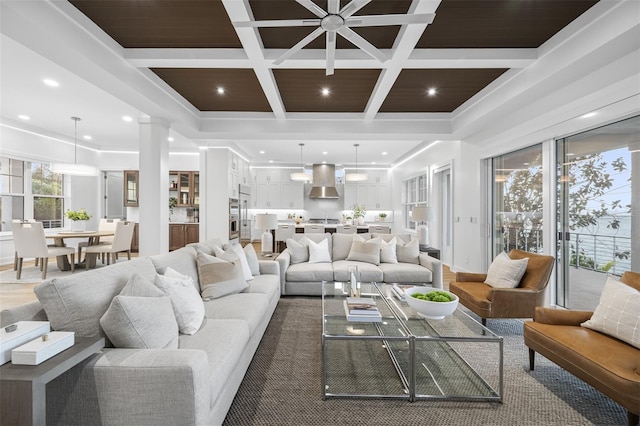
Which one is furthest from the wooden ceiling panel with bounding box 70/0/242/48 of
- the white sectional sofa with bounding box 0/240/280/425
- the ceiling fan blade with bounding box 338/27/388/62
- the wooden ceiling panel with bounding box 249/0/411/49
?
the white sectional sofa with bounding box 0/240/280/425

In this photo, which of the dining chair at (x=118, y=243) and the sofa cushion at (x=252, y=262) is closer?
the sofa cushion at (x=252, y=262)

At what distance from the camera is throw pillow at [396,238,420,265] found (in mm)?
4582

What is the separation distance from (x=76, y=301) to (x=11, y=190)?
7339mm

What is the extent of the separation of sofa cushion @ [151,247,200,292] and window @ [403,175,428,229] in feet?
19.8

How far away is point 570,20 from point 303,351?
3646 millimetres

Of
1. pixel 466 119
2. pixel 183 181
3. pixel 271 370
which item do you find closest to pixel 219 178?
pixel 183 181

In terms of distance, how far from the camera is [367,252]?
178 inches

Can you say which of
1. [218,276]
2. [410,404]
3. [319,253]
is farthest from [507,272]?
[218,276]

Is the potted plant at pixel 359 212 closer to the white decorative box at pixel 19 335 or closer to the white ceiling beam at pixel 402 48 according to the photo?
the white ceiling beam at pixel 402 48

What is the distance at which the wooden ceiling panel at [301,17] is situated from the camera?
257cm

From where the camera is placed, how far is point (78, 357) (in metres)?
1.30

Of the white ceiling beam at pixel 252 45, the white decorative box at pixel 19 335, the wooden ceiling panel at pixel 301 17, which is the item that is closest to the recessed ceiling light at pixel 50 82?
the white ceiling beam at pixel 252 45

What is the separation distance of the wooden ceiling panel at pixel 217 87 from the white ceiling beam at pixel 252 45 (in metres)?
0.22

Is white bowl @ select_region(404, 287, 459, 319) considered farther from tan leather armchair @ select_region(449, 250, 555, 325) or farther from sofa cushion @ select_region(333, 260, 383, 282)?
sofa cushion @ select_region(333, 260, 383, 282)
